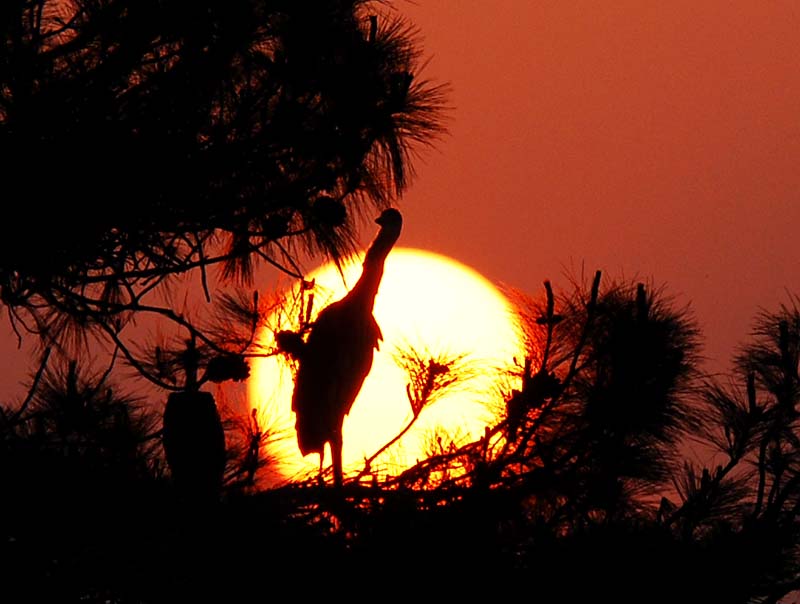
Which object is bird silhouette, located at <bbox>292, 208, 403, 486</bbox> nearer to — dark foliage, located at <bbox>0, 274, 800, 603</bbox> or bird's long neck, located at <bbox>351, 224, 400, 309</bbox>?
bird's long neck, located at <bbox>351, 224, 400, 309</bbox>

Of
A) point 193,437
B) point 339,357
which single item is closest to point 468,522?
point 193,437

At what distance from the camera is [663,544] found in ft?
9.48

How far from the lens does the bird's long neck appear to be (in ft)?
14.4

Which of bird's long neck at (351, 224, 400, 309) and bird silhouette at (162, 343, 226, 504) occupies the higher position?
bird's long neck at (351, 224, 400, 309)

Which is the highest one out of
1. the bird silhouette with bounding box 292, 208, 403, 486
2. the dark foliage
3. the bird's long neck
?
the bird's long neck

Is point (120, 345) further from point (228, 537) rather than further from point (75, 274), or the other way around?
point (228, 537)

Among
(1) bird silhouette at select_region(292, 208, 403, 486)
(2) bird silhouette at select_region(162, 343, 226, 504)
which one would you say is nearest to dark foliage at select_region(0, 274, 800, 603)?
(2) bird silhouette at select_region(162, 343, 226, 504)

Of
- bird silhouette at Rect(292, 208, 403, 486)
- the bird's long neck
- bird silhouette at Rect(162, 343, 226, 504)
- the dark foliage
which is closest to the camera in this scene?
the dark foliage

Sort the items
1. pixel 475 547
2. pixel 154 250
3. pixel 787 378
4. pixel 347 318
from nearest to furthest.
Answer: pixel 475 547, pixel 154 250, pixel 787 378, pixel 347 318

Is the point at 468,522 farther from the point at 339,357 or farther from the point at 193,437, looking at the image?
the point at 339,357

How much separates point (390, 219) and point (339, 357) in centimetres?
45

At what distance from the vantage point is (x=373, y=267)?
174 inches

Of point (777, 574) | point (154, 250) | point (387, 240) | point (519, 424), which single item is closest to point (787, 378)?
point (777, 574)

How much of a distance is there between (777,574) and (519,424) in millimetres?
691
